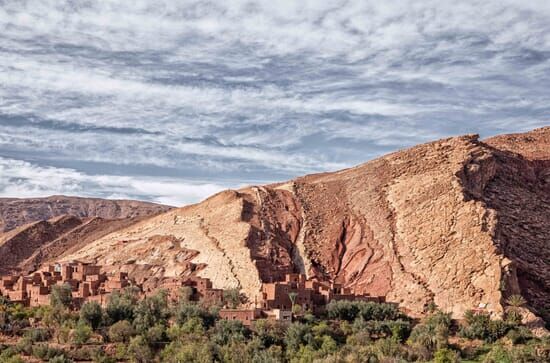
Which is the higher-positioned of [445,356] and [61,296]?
[61,296]

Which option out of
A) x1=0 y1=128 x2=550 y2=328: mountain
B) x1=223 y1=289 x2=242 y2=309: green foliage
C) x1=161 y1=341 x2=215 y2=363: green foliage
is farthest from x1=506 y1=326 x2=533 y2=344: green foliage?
x1=161 y1=341 x2=215 y2=363: green foliage

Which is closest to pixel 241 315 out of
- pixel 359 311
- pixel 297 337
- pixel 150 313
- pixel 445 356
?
pixel 297 337

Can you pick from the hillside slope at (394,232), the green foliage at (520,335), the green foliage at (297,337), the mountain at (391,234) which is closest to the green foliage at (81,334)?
the green foliage at (297,337)

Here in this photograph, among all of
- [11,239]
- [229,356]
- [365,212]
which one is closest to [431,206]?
[365,212]

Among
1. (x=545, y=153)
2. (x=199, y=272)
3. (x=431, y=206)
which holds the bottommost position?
(x=199, y=272)

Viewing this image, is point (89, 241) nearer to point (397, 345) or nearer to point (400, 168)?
point (400, 168)

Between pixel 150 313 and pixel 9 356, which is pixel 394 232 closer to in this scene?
pixel 150 313

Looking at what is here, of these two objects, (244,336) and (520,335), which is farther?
(520,335)

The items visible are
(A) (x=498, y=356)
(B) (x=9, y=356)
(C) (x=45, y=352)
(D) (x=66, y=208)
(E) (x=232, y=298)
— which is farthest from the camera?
(D) (x=66, y=208)
